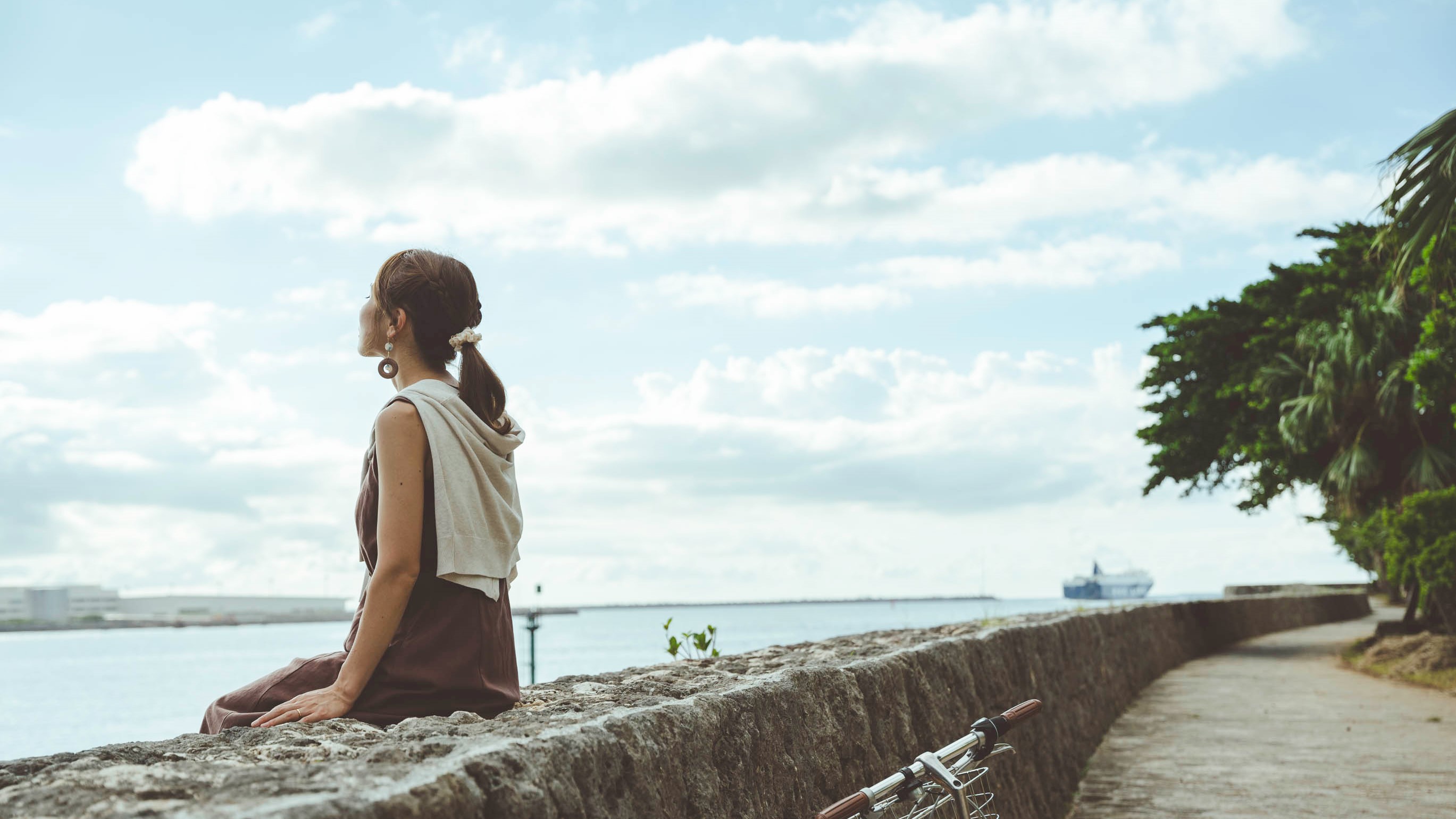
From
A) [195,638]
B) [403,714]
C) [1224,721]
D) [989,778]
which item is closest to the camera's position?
[403,714]

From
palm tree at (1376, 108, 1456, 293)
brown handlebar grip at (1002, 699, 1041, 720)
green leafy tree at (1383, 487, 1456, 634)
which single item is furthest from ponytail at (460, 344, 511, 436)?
green leafy tree at (1383, 487, 1456, 634)

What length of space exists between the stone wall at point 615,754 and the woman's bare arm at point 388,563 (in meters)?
0.08

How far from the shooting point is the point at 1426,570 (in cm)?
1335

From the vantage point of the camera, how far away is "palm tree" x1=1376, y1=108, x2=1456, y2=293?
22.4 ft

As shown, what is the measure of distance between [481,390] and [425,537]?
39 cm

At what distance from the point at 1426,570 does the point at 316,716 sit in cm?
1410

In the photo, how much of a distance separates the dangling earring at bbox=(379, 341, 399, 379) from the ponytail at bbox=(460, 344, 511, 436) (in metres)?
0.17

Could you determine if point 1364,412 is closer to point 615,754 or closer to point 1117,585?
point 615,754

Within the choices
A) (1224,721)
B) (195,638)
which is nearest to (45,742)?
(1224,721)

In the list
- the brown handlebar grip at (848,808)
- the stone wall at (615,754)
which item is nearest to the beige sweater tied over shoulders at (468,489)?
the stone wall at (615,754)

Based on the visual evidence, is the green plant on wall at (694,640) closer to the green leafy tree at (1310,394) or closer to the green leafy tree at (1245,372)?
the green leafy tree at (1310,394)

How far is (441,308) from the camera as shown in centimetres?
285

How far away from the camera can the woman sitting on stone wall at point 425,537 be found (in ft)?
8.53

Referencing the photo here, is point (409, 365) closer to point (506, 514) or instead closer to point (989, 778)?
point (506, 514)
